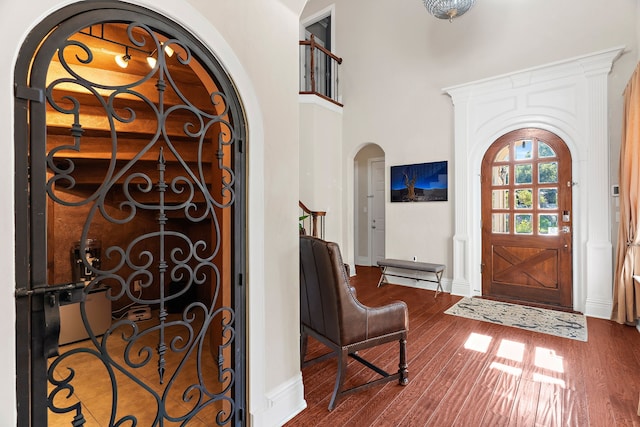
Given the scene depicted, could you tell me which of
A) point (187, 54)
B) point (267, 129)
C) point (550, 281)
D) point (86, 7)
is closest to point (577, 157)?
point (550, 281)

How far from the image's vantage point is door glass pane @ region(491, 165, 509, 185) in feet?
14.5

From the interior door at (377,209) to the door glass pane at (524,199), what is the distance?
2859 millimetres

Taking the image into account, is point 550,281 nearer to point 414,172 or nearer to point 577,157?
point 577,157

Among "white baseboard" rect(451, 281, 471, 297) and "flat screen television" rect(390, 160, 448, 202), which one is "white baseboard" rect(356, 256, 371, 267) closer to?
"flat screen television" rect(390, 160, 448, 202)

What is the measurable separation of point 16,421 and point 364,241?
6449 mm

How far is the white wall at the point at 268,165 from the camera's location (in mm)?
1567

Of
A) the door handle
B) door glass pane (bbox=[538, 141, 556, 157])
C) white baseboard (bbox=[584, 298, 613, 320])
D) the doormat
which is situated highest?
door glass pane (bbox=[538, 141, 556, 157])

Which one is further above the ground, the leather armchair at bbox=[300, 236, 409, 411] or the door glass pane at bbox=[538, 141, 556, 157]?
the door glass pane at bbox=[538, 141, 556, 157]

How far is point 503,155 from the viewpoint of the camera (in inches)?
175

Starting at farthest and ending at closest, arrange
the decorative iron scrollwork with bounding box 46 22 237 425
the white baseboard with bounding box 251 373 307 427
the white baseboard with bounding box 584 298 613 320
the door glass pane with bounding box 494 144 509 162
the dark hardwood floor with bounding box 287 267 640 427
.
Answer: the door glass pane with bounding box 494 144 509 162 < the white baseboard with bounding box 584 298 613 320 < the dark hardwood floor with bounding box 287 267 640 427 < the white baseboard with bounding box 251 373 307 427 < the decorative iron scrollwork with bounding box 46 22 237 425

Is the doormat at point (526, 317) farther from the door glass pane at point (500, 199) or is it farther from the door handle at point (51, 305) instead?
the door handle at point (51, 305)

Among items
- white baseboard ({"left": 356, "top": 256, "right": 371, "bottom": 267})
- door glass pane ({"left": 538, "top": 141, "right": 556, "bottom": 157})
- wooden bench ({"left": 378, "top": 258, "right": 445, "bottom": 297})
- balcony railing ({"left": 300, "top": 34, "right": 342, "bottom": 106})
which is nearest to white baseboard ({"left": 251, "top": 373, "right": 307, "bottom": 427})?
wooden bench ({"left": 378, "top": 258, "right": 445, "bottom": 297})

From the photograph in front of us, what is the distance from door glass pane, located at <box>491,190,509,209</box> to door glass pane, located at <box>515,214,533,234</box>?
0.22 m

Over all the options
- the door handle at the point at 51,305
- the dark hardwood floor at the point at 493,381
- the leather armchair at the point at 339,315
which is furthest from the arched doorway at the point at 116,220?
the dark hardwood floor at the point at 493,381
